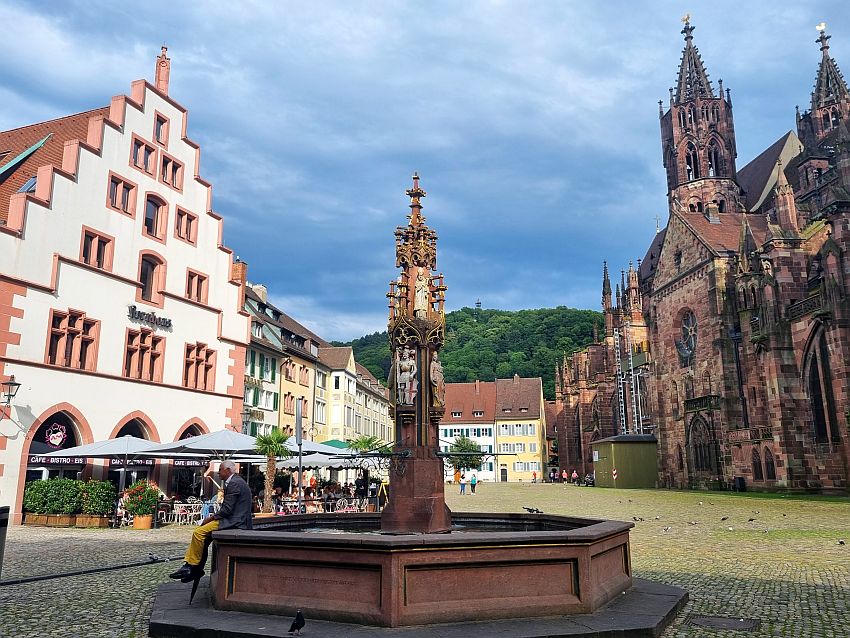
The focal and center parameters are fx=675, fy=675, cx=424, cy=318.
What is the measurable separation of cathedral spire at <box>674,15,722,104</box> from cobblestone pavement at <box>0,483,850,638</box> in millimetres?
55611

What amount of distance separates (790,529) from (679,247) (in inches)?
1411

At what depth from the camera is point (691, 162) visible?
6762cm

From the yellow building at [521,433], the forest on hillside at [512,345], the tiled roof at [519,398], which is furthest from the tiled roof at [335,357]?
the forest on hillside at [512,345]

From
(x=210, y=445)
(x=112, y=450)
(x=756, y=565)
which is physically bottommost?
(x=756, y=565)

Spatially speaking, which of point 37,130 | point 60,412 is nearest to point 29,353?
point 60,412

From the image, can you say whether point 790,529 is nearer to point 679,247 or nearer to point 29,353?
point 29,353

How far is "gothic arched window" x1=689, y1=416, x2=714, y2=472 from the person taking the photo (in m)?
45.7

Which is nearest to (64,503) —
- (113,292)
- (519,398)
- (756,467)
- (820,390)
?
(113,292)

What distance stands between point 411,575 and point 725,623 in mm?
3664

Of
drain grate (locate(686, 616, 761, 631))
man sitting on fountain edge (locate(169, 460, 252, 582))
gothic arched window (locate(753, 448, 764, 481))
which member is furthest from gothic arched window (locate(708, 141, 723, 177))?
man sitting on fountain edge (locate(169, 460, 252, 582))

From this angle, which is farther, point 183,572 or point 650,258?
point 650,258

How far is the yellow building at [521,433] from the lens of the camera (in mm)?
90562

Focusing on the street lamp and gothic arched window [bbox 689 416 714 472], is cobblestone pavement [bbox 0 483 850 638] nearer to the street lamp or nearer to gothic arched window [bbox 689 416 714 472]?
the street lamp

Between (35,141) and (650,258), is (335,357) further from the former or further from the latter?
(650,258)
